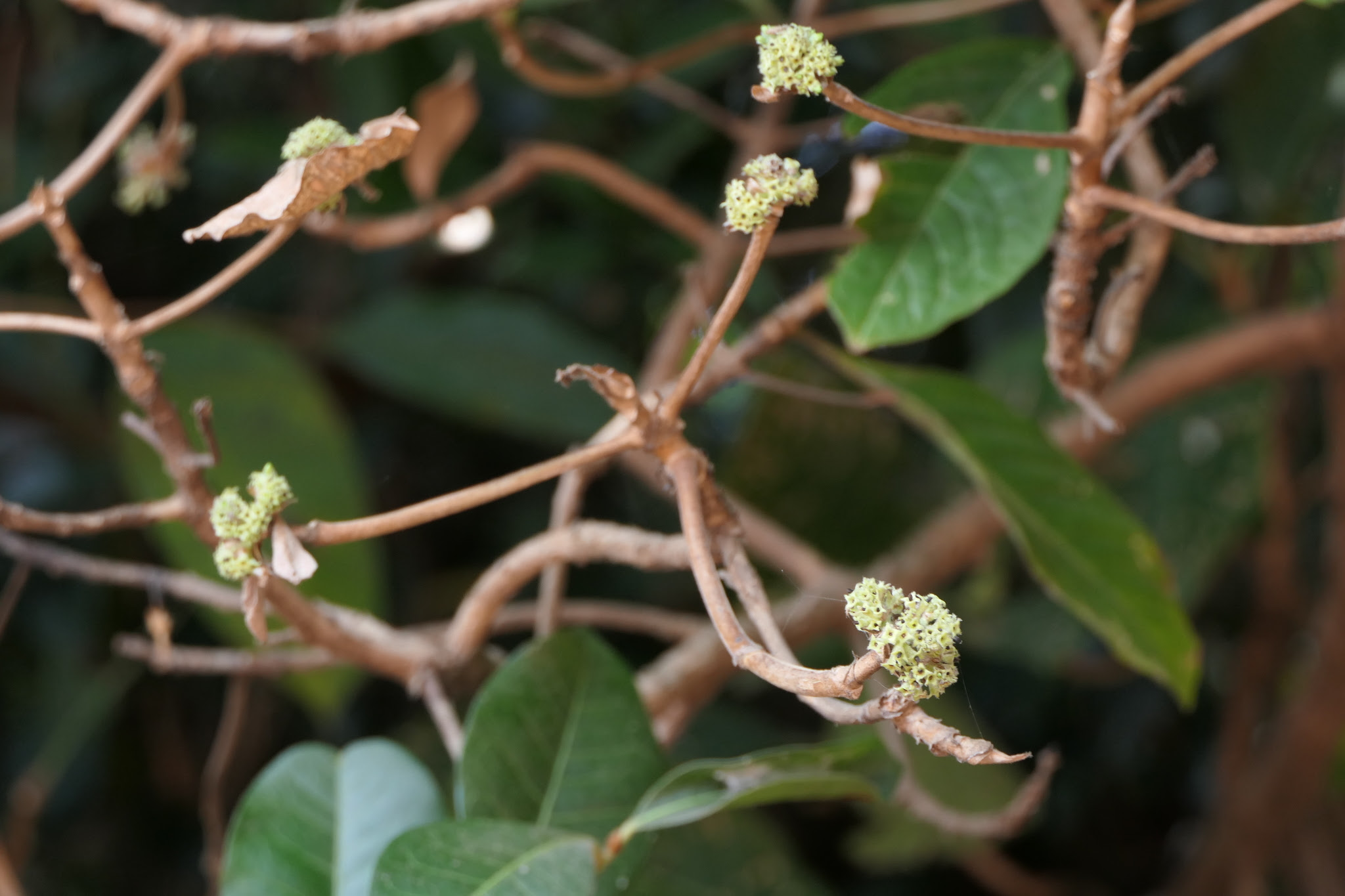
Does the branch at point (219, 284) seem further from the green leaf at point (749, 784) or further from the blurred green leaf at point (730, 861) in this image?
the blurred green leaf at point (730, 861)

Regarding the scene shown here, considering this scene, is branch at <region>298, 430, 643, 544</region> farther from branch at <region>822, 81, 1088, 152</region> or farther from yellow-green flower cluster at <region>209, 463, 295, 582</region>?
branch at <region>822, 81, 1088, 152</region>

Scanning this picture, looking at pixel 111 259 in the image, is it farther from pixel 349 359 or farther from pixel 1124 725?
pixel 1124 725

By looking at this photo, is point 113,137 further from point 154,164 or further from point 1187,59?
point 1187,59

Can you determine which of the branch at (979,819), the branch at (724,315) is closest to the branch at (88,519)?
the branch at (724,315)

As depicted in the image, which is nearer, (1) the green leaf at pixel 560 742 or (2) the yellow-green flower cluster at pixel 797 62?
(2) the yellow-green flower cluster at pixel 797 62

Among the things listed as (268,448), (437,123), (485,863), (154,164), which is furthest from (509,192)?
(485,863)

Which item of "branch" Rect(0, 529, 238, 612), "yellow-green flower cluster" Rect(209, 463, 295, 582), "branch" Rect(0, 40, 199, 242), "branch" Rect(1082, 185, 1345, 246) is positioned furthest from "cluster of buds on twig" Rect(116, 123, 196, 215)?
"branch" Rect(1082, 185, 1345, 246)

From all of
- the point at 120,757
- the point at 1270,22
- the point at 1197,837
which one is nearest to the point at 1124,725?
the point at 1197,837
